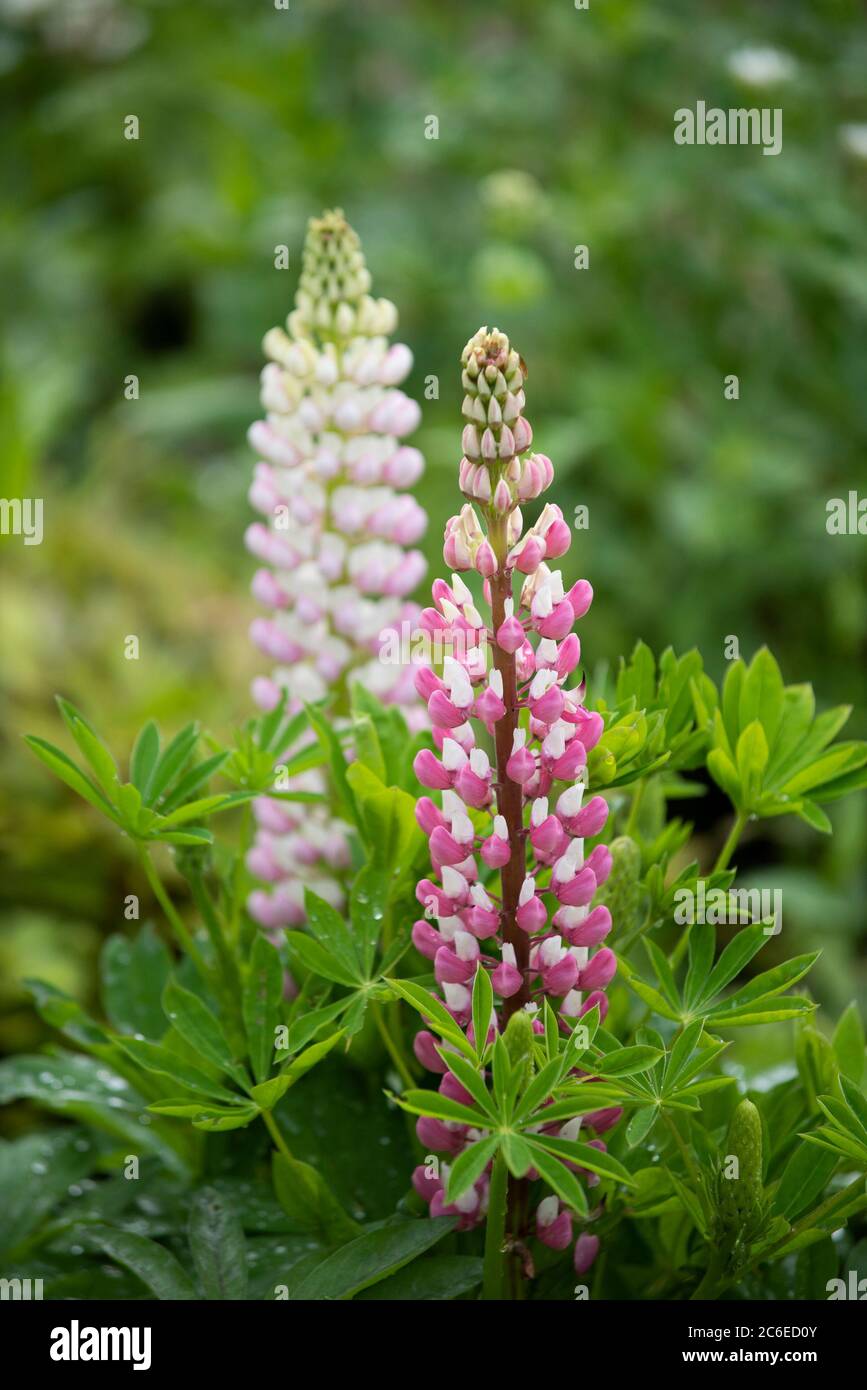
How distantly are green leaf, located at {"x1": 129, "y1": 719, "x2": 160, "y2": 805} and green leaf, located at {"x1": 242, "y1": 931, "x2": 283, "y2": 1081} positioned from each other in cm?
13

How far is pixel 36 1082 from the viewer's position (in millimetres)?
1123

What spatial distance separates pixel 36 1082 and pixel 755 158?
203 cm

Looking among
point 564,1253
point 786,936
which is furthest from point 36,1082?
point 786,936

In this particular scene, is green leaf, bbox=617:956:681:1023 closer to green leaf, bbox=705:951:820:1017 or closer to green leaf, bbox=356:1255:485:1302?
green leaf, bbox=705:951:820:1017

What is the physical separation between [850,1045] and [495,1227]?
337 millimetres

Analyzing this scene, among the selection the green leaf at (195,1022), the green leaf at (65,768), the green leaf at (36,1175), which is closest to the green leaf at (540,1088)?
the green leaf at (195,1022)

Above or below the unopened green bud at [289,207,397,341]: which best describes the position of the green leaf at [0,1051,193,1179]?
below

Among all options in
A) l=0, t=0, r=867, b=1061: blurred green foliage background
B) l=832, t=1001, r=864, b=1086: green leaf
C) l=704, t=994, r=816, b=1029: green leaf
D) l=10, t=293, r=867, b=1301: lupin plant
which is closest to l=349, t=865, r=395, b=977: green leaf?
l=10, t=293, r=867, b=1301: lupin plant

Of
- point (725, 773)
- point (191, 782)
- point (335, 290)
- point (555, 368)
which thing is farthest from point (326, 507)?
point (555, 368)

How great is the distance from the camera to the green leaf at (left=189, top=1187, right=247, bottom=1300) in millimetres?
891

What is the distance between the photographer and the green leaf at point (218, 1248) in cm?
89

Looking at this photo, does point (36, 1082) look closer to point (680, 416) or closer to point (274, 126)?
point (680, 416)

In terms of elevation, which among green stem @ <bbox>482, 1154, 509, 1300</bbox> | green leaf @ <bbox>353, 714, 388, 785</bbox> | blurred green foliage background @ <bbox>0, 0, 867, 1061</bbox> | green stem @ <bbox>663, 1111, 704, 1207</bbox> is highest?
blurred green foliage background @ <bbox>0, 0, 867, 1061</bbox>

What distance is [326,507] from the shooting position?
1.13 metres
